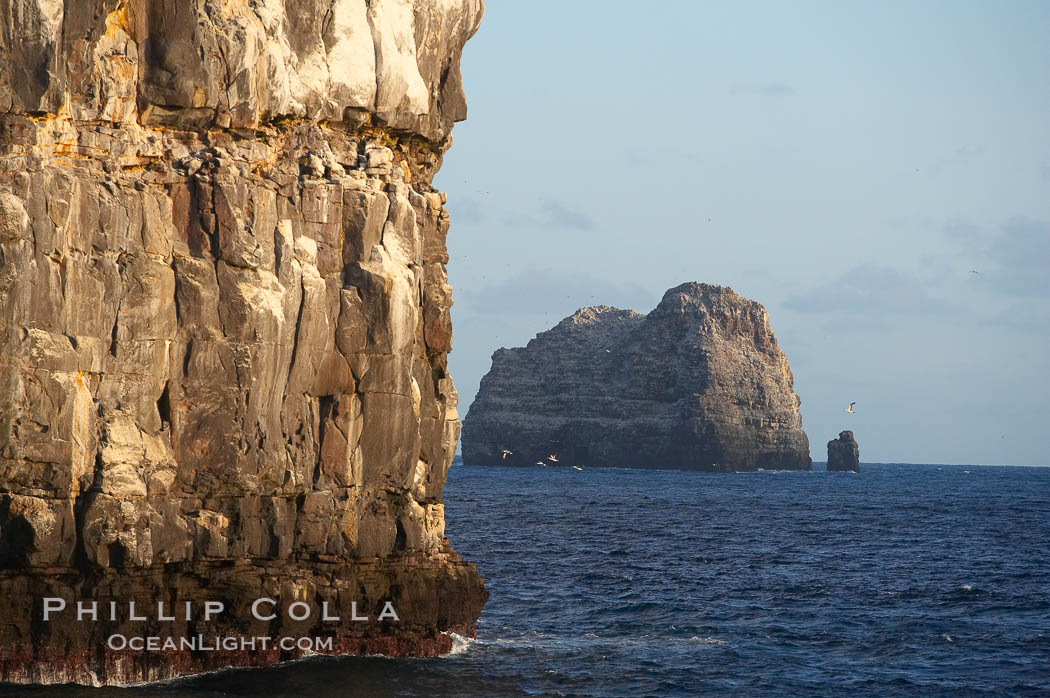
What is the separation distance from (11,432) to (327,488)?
6.66 m

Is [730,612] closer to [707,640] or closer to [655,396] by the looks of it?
[707,640]

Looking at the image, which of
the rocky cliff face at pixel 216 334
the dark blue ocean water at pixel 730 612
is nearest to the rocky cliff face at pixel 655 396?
the dark blue ocean water at pixel 730 612

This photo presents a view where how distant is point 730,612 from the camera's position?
39000 millimetres

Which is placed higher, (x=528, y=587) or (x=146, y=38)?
(x=146, y=38)

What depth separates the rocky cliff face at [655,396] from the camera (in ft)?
553

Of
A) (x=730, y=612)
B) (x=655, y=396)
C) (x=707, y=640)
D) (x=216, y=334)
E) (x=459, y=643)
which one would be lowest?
(x=707, y=640)

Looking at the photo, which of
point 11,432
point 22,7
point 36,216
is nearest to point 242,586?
point 11,432

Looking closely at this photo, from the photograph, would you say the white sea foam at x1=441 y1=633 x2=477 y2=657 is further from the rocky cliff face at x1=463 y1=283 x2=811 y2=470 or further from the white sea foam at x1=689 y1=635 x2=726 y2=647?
the rocky cliff face at x1=463 y1=283 x2=811 y2=470

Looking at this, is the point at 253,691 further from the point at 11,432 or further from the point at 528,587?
the point at 528,587

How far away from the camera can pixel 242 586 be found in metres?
25.5

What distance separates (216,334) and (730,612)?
2046 centimetres

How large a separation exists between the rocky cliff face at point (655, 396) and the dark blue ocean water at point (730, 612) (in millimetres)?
89247

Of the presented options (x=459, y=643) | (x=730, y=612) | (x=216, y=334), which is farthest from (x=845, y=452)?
(x=216, y=334)

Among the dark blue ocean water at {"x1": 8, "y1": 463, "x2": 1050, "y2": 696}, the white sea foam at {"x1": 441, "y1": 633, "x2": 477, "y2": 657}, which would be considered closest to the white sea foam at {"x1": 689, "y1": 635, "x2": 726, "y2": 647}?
the dark blue ocean water at {"x1": 8, "y1": 463, "x2": 1050, "y2": 696}
